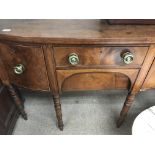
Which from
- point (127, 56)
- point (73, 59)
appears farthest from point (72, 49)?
point (127, 56)

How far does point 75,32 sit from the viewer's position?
0.59 meters

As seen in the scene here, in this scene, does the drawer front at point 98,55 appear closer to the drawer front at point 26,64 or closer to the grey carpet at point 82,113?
the drawer front at point 26,64

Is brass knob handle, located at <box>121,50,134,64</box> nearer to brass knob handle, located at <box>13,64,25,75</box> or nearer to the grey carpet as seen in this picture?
brass knob handle, located at <box>13,64,25,75</box>

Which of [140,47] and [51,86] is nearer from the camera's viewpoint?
[140,47]

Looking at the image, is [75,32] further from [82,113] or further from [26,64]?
[82,113]

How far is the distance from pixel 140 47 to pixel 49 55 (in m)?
0.31

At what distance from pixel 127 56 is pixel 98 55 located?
0.32 feet

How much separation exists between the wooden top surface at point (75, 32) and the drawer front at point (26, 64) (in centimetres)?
5

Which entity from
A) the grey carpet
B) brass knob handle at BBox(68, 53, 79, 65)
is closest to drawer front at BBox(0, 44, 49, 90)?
brass knob handle at BBox(68, 53, 79, 65)

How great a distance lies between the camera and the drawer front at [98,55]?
1.98ft
